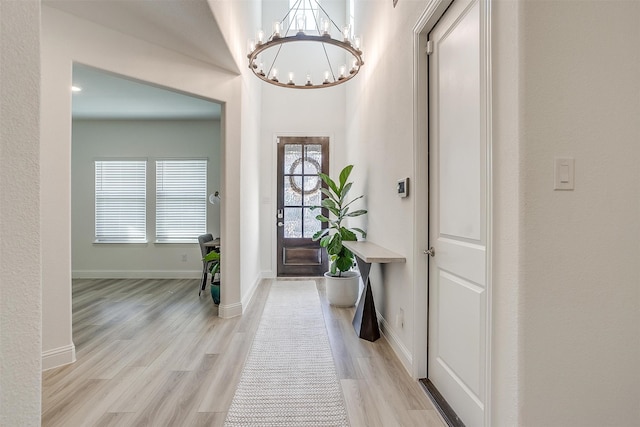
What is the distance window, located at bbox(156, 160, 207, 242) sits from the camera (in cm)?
550

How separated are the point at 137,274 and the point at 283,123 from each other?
3429mm

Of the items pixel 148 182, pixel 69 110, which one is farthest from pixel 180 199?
pixel 69 110

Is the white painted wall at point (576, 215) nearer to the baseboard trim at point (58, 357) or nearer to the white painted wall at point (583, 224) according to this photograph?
the white painted wall at point (583, 224)

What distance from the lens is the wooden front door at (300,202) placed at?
543cm

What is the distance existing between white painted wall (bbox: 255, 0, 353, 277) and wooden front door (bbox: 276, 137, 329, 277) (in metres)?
0.11

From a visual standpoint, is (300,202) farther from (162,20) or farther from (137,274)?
(162,20)

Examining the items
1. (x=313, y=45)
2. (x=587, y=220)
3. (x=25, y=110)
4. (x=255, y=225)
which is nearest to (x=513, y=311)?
(x=587, y=220)

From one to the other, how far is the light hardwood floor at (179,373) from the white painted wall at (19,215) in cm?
115

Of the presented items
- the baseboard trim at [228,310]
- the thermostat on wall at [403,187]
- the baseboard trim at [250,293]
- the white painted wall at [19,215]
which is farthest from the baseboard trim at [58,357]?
the thermostat on wall at [403,187]

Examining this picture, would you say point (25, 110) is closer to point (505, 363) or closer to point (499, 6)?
point (499, 6)

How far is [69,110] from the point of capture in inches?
96.6

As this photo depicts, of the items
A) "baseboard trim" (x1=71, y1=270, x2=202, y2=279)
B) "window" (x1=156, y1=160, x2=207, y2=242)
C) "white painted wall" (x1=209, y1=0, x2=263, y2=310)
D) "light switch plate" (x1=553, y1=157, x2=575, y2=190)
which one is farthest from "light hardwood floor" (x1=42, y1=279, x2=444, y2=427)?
"window" (x1=156, y1=160, x2=207, y2=242)

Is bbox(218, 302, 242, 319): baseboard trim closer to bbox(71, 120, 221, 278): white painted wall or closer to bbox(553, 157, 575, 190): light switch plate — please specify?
bbox(71, 120, 221, 278): white painted wall

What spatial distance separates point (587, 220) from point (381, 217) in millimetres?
1979
